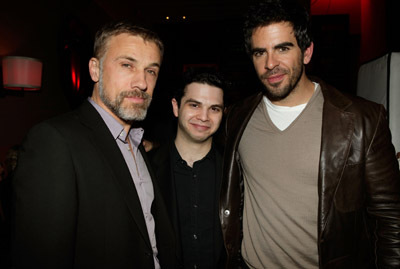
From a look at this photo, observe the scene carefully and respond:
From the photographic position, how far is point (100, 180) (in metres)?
1.18

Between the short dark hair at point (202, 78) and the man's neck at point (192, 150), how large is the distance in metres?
0.43

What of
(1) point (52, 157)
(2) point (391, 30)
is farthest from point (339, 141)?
(2) point (391, 30)

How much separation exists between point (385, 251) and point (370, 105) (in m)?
0.92

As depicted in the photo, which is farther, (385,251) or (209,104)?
(209,104)

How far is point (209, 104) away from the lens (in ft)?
6.79

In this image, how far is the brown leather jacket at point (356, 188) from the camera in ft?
4.97

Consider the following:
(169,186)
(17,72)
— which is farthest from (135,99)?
(17,72)

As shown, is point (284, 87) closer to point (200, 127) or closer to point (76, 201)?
point (200, 127)

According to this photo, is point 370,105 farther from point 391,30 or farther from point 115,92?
point 391,30

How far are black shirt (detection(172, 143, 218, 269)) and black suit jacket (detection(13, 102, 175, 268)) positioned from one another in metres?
0.53

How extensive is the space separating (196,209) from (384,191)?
1.23 metres

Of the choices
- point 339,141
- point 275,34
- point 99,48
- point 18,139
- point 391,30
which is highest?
point 391,30

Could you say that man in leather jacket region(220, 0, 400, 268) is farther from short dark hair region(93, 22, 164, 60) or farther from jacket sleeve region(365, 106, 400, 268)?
short dark hair region(93, 22, 164, 60)

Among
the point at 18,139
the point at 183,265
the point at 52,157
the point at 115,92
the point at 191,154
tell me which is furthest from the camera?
the point at 18,139
